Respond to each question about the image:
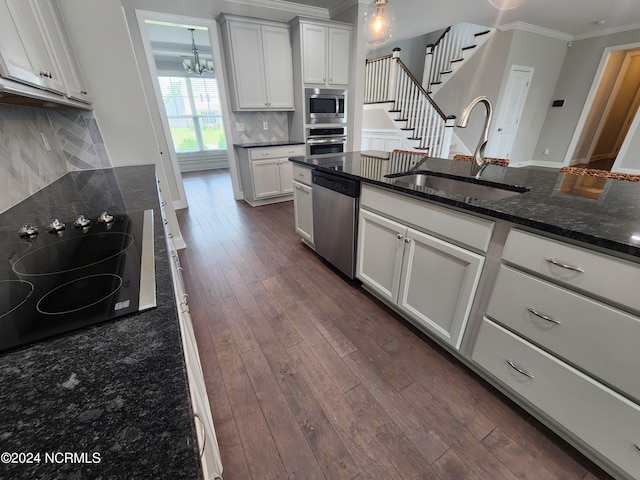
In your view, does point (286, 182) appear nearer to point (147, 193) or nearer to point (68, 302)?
point (147, 193)

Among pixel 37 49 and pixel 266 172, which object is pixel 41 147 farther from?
pixel 266 172

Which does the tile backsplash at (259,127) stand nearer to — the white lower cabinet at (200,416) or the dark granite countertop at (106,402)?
the white lower cabinet at (200,416)

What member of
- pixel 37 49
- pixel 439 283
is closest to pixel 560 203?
pixel 439 283

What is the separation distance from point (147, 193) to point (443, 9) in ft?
17.0

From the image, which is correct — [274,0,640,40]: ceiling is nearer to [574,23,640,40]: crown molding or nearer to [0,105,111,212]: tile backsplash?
[574,23,640,40]: crown molding

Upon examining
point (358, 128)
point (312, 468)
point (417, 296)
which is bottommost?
point (312, 468)

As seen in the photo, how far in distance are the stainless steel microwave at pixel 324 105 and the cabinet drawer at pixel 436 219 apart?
2.83m

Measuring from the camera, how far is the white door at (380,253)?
162cm

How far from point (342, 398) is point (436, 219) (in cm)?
101

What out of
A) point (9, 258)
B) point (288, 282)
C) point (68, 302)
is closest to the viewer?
point (68, 302)

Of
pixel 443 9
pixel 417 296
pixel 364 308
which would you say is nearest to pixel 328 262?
pixel 364 308

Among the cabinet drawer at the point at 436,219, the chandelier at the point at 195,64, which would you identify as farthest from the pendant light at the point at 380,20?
the chandelier at the point at 195,64

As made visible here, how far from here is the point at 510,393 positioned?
1276mm

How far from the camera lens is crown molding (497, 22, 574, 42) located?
16.0 ft
